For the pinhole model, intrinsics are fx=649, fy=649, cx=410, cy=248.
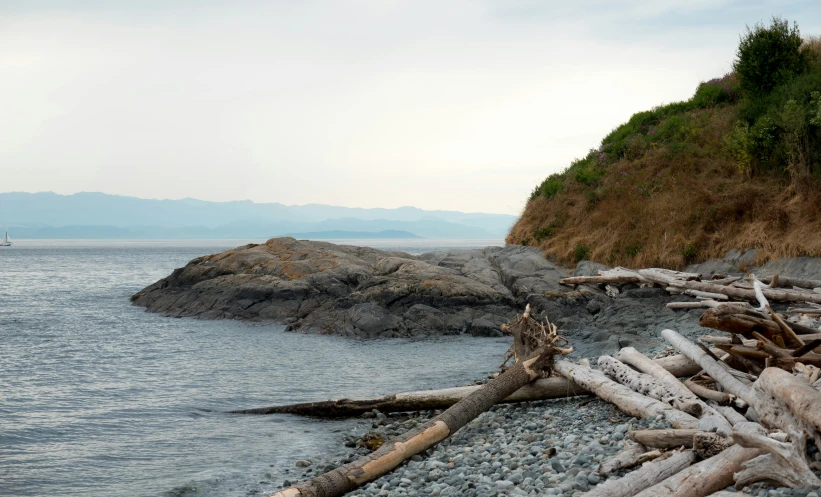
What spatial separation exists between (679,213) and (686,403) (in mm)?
22023

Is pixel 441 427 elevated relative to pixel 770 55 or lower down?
lower down

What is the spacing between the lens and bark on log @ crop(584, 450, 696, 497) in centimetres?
650

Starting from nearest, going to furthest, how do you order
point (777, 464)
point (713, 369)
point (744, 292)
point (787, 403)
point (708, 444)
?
point (777, 464) < point (787, 403) < point (708, 444) < point (713, 369) < point (744, 292)

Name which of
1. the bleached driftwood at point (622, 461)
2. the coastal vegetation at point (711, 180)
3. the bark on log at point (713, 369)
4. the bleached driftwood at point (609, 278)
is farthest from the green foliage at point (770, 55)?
the bleached driftwood at point (622, 461)

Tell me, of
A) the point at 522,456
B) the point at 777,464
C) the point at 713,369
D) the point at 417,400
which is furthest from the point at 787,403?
the point at 417,400

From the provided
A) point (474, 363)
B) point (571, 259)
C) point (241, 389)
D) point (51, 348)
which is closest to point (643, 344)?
point (474, 363)

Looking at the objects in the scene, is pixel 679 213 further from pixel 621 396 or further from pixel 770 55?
pixel 621 396

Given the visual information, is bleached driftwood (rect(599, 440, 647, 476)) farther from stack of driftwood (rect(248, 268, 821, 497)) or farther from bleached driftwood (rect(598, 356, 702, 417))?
bleached driftwood (rect(598, 356, 702, 417))

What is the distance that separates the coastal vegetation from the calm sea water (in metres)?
10.1

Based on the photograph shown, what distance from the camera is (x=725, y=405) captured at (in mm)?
8914

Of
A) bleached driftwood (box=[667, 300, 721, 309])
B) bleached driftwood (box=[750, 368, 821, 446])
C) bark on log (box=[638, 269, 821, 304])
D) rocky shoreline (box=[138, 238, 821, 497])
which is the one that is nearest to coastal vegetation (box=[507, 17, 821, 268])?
rocky shoreline (box=[138, 238, 821, 497])

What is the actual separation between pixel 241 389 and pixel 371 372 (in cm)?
355

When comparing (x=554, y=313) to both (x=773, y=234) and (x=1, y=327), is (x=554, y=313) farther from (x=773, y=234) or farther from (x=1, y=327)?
(x=1, y=327)

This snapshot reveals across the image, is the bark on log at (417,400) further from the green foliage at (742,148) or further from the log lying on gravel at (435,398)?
the green foliage at (742,148)
